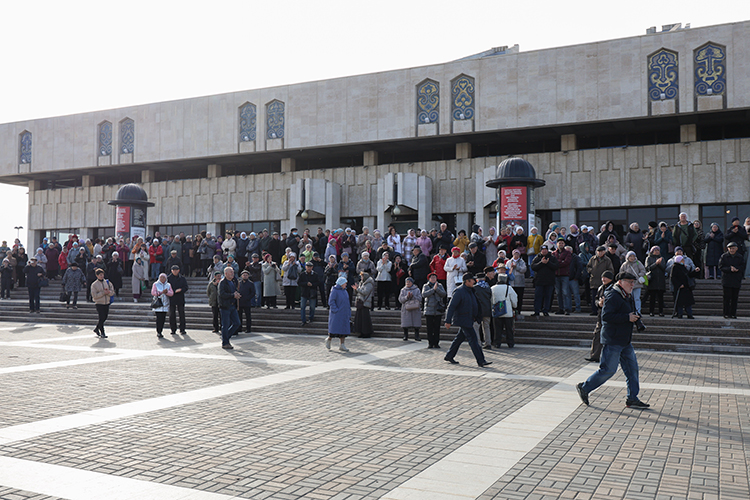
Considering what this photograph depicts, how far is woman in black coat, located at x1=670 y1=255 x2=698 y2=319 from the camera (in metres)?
14.3

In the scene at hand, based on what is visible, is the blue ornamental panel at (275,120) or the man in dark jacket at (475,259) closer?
the man in dark jacket at (475,259)

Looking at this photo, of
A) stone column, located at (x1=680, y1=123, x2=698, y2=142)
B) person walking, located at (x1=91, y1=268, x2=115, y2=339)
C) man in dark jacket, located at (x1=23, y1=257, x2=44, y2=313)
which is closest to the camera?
person walking, located at (x1=91, y1=268, x2=115, y2=339)

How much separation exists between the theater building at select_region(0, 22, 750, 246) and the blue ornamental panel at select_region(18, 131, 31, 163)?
0.13m

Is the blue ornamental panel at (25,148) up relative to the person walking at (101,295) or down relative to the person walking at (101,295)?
up

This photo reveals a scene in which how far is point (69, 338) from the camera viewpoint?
1565 cm

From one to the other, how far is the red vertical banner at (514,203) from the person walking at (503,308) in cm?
735

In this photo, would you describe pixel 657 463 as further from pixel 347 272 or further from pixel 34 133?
pixel 34 133

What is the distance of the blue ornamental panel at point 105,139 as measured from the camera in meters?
41.7

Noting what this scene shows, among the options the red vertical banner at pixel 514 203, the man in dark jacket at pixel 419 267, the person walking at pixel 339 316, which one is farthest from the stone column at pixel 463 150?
the person walking at pixel 339 316

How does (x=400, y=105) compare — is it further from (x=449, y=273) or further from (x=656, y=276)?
(x=656, y=276)

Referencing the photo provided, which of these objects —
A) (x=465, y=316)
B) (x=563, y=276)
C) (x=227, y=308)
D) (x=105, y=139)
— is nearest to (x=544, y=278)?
(x=563, y=276)

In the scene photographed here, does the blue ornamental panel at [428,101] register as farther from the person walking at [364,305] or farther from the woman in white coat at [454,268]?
the person walking at [364,305]

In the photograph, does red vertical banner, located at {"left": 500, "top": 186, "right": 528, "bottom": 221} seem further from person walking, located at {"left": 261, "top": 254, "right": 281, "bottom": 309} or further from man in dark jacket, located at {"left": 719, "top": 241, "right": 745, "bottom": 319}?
person walking, located at {"left": 261, "top": 254, "right": 281, "bottom": 309}

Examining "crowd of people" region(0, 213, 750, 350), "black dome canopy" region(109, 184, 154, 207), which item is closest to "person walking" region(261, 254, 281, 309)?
"crowd of people" region(0, 213, 750, 350)
